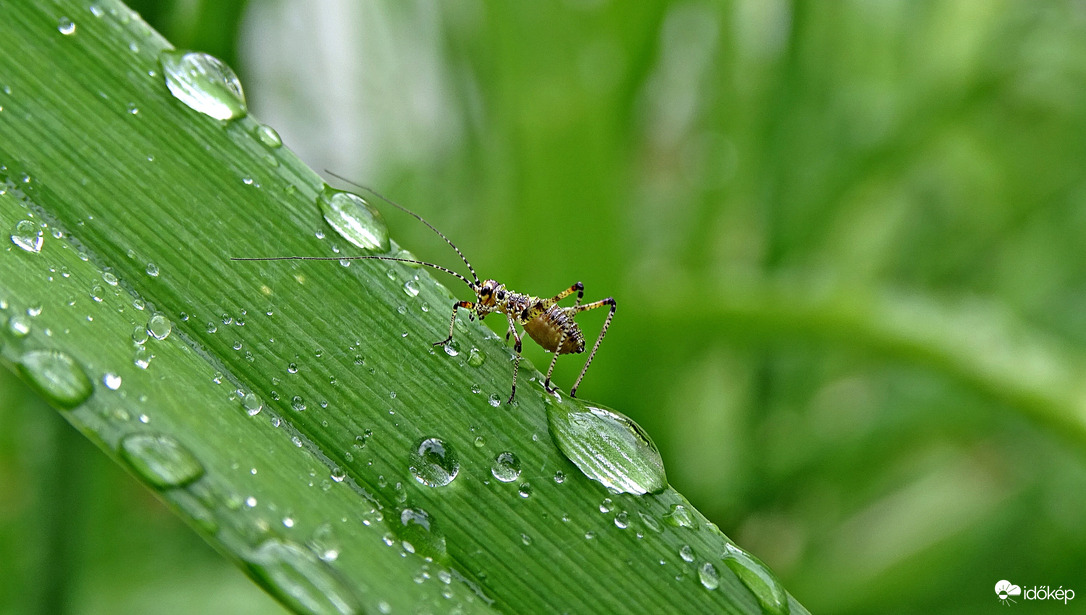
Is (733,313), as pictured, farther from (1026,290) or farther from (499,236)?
(1026,290)

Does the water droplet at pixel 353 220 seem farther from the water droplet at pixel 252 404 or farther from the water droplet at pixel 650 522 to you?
the water droplet at pixel 650 522

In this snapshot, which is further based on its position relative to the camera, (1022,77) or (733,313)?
(1022,77)

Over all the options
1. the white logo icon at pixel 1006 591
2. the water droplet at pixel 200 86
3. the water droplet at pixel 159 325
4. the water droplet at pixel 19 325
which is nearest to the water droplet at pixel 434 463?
the water droplet at pixel 159 325

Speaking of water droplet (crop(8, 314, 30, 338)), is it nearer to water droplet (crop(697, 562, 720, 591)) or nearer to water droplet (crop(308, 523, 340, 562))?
water droplet (crop(308, 523, 340, 562))

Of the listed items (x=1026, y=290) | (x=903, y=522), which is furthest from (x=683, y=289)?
(x=1026, y=290)

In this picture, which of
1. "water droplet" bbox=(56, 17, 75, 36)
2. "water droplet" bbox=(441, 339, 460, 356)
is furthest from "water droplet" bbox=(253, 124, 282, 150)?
"water droplet" bbox=(441, 339, 460, 356)

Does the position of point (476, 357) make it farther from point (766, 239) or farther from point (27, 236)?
point (766, 239)

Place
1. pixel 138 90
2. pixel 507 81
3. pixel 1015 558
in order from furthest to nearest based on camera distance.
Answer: pixel 1015 558 < pixel 507 81 < pixel 138 90
